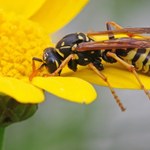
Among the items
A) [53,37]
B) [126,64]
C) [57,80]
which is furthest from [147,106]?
[57,80]

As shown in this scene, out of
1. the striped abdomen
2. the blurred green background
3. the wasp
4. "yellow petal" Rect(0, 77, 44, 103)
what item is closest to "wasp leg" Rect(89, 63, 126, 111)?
the wasp

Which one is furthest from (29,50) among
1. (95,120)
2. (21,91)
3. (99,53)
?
(95,120)

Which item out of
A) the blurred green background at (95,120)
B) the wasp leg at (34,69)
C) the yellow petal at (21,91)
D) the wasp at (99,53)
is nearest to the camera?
the yellow petal at (21,91)

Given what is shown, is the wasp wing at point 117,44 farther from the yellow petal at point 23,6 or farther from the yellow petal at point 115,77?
the yellow petal at point 23,6

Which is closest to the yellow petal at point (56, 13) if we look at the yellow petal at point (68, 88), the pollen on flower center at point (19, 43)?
the pollen on flower center at point (19, 43)

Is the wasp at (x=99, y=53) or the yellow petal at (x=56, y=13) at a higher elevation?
the yellow petal at (x=56, y=13)

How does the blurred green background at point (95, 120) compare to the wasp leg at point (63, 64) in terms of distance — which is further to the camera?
the blurred green background at point (95, 120)

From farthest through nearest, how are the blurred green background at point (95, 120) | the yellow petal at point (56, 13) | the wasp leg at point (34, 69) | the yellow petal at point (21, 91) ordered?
the blurred green background at point (95, 120)
the yellow petal at point (56, 13)
the wasp leg at point (34, 69)
the yellow petal at point (21, 91)

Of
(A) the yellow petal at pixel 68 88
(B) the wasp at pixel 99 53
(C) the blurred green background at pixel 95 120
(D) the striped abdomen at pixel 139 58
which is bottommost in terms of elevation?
(C) the blurred green background at pixel 95 120
